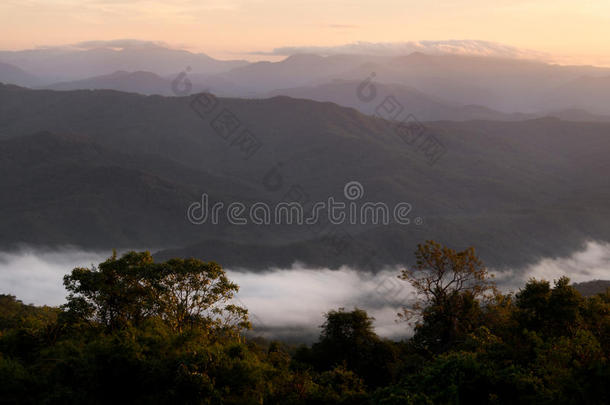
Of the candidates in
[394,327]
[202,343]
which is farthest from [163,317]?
[394,327]

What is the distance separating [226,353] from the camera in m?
31.8

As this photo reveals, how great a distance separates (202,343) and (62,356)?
316 inches

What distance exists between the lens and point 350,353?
56.5 metres

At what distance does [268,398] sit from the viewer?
105ft

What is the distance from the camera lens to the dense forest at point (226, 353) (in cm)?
2789

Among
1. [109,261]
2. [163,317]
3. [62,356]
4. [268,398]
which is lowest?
[268,398]

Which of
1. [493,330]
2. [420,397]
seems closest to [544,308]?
[493,330]

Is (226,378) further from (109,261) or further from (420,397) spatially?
(109,261)

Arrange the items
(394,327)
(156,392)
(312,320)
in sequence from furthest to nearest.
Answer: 1. (312,320)
2. (394,327)
3. (156,392)

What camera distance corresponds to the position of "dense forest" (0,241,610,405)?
91.5 feet

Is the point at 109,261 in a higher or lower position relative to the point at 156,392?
higher

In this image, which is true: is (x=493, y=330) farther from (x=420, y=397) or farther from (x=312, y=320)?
(x=312, y=320)

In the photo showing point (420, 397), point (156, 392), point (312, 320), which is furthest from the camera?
point (312, 320)

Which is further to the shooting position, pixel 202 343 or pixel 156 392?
pixel 202 343
